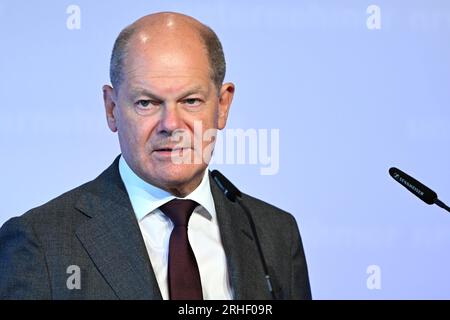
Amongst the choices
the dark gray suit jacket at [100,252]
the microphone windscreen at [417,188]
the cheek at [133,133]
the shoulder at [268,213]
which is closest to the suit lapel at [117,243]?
the dark gray suit jacket at [100,252]

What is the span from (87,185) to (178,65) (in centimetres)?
40

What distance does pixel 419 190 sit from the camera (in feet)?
7.57

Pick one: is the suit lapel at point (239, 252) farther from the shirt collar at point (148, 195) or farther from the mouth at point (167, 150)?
the mouth at point (167, 150)

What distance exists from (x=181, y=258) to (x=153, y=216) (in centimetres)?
14

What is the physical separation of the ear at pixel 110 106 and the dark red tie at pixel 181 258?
25 centimetres

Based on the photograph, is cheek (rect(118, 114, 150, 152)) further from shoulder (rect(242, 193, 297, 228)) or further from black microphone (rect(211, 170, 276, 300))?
shoulder (rect(242, 193, 297, 228))

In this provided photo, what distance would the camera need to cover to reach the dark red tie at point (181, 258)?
2234mm

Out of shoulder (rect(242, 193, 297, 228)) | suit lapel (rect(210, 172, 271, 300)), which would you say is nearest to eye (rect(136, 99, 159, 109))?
suit lapel (rect(210, 172, 271, 300))

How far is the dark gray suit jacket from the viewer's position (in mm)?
2158

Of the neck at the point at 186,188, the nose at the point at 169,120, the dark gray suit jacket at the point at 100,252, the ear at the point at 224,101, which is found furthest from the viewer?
the ear at the point at 224,101

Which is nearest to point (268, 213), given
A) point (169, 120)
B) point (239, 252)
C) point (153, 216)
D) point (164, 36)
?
point (239, 252)

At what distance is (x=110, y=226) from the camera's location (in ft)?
7.46

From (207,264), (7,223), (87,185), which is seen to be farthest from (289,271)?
(7,223)
